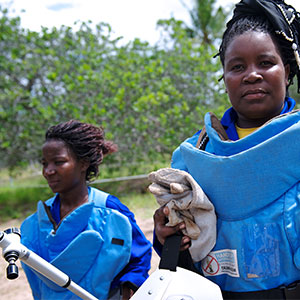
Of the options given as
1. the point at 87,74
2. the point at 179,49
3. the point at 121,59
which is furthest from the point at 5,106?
the point at 179,49

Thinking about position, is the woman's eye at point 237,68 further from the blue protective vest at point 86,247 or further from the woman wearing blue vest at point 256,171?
the blue protective vest at point 86,247

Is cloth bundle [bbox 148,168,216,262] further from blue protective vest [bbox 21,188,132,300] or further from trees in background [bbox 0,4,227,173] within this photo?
trees in background [bbox 0,4,227,173]

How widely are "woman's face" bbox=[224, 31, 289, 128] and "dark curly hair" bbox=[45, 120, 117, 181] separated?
1.30 m

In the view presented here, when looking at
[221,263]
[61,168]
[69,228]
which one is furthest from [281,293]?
[61,168]

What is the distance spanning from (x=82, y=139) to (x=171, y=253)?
1.33 meters

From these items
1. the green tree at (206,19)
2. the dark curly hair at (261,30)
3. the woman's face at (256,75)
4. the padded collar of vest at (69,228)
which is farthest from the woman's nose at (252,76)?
the green tree at (206,19)

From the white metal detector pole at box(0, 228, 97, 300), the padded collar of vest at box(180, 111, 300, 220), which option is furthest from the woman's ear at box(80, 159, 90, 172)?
the padded collar of vest at box(180, 111, 300, 220)

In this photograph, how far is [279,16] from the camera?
52.9 inches

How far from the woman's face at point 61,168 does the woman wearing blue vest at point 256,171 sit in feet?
3.46

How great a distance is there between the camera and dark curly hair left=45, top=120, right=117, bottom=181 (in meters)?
2.36

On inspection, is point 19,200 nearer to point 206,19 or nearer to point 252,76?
point 252,76

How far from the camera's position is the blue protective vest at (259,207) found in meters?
1.14

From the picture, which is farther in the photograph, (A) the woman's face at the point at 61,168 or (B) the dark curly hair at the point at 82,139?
(B) the dark curly hair at the point at 82,139

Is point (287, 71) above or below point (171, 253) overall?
above
